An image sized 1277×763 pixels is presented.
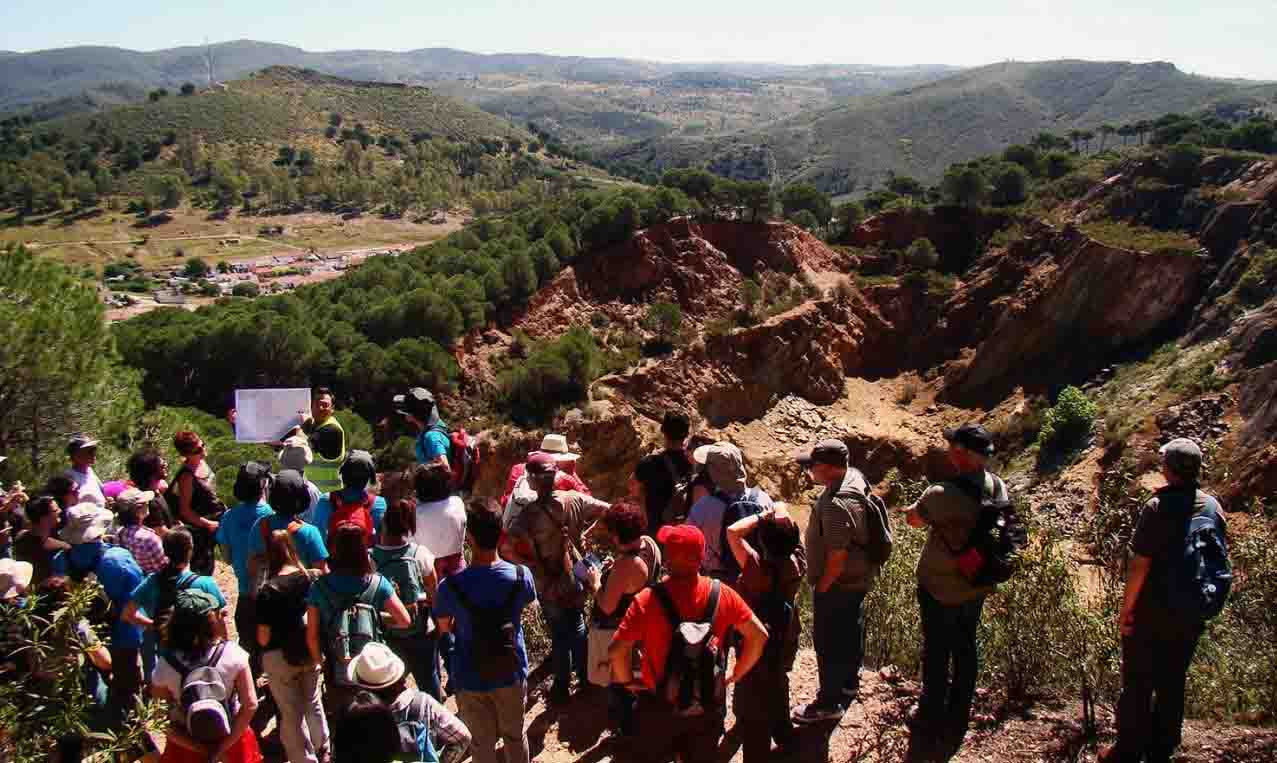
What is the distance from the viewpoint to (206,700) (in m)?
4.33

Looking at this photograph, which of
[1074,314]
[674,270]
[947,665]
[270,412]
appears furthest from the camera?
[674,270]

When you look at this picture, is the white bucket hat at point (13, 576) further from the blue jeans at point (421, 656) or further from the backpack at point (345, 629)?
the blue jeans at point (421, 656)

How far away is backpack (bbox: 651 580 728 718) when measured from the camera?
427cm

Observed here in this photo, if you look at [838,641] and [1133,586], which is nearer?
[1133,586]

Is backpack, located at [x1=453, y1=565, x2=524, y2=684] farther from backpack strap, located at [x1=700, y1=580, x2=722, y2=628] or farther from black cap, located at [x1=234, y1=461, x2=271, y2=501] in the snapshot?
black cap, located at [x1=234, y1=461, x2=271, y2=501]

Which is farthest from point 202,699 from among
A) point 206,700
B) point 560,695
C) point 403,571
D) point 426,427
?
point 426,427

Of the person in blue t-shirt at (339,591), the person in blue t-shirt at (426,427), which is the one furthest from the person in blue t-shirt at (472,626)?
the person in blue t-shirt at (426,427)

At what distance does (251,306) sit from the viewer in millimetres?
30656

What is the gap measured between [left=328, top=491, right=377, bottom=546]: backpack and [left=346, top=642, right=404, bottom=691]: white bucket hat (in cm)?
204

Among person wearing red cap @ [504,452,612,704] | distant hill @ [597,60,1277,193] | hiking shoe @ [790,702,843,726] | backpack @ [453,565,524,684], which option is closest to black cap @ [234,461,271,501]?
person wearing red cap @ [504,452,612,704]

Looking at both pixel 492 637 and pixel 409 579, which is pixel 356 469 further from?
pixel 492 637

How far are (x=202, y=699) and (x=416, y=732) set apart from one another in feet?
3.57

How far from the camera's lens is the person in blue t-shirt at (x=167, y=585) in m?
5.12

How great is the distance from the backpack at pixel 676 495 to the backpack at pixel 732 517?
53 centimetres
